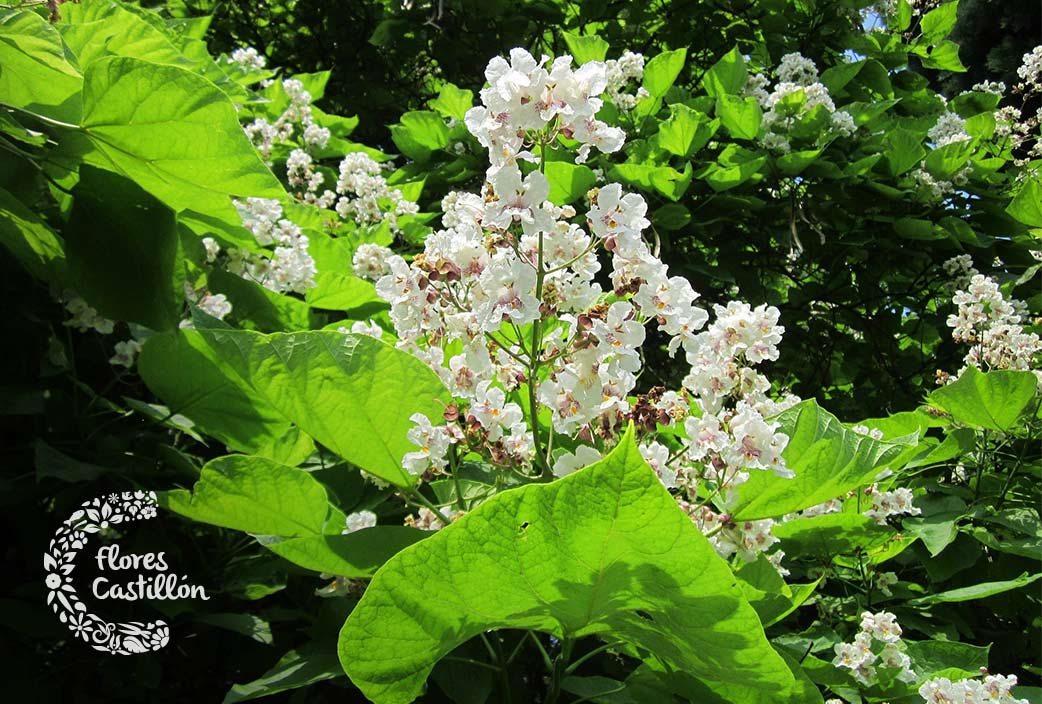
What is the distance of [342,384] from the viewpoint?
32.9 inches

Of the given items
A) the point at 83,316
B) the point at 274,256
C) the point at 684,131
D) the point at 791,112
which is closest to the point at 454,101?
the point at 684,131

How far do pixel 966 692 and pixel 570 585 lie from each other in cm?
70

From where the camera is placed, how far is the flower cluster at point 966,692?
3.39ft

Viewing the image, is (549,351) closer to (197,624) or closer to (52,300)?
(197,624)

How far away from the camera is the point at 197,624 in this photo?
3.69ft

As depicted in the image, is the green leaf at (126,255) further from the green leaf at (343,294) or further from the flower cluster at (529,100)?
the flower cluster at (529,100)

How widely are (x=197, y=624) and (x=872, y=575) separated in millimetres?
1128

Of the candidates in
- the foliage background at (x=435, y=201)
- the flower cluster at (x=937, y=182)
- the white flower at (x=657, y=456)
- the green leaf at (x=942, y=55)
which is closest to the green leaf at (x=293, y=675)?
the foliage background at (x=435, y=201)

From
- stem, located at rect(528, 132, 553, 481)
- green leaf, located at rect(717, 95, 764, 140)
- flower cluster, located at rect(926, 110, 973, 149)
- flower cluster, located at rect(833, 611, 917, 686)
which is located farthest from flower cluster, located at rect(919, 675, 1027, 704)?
flower cluster, located at rect(926, 110, 973, 149)

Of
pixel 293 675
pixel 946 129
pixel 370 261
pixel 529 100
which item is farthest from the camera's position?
pixel 946 129

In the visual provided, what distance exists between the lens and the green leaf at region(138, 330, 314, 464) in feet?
3.57

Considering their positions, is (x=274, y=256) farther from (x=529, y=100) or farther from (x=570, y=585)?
(x=570, y=585)

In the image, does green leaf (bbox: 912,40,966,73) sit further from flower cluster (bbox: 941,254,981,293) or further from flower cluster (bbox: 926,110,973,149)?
flower cluster (bbox: 941,254,981,293)

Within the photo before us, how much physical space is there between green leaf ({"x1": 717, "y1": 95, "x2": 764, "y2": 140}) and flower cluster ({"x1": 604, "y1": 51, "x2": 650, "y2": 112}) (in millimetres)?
223
